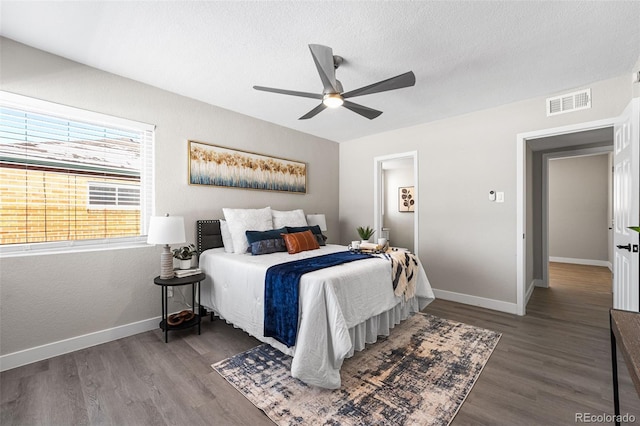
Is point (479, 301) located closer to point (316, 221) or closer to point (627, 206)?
point (627, 206)

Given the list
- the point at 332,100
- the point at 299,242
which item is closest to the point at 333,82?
the point at 332,100

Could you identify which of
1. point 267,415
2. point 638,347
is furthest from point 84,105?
point 638,347

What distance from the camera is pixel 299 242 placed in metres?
3.38

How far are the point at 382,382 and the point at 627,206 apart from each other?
2.53 meters

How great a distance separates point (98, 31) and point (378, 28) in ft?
7.10

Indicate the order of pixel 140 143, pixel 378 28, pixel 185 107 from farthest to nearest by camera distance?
pixel 185 107 → pixel 140 143 → pixel 378 28

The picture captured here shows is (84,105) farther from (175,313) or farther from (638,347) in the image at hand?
(638,347)

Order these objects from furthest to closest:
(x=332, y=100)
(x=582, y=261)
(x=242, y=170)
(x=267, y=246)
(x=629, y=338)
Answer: (x=582, y=261)
(x=242, y=170)
(x=267, y=246)
(x=332, y=100)
(x=629, y=338)

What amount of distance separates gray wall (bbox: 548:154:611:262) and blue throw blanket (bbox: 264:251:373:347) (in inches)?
269

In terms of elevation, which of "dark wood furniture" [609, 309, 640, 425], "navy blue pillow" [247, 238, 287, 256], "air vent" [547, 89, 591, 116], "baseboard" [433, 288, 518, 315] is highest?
"air vent" [547, 89, 591, 116]

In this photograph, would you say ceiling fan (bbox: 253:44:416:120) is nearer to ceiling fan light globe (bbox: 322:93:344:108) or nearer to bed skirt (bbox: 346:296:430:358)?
ceiling fan light globe (bbox: 322:93:344:108)

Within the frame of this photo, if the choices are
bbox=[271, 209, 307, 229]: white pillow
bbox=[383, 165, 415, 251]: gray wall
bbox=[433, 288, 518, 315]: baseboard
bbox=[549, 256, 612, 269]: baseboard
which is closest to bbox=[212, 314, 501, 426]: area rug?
bbox=[433, 288, 518, 315]: baseboard

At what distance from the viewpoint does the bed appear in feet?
6.40

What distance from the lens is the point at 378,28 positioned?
2086 mm
